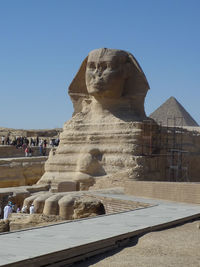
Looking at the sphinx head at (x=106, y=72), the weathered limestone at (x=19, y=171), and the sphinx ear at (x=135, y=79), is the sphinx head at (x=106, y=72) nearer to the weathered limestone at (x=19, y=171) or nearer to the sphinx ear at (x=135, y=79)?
the sphinx ear at (x=135, y=79)

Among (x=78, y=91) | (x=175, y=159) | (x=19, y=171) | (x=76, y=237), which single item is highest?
(x=78, y=91)

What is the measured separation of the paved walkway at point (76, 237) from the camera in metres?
5.82

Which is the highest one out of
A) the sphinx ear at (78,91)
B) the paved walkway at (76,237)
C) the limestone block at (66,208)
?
the sphinx ear at (78,91)

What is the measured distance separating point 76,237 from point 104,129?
34.5 feet

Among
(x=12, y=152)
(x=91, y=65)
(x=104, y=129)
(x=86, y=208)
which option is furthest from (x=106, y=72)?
(x=12, y=152)

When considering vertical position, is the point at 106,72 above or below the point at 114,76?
above

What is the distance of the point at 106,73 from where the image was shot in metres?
17.4

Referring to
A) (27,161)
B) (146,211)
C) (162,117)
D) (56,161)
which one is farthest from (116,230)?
(162,117)

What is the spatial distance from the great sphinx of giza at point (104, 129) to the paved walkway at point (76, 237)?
6.84 metres

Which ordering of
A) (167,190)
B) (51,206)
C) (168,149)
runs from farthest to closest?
(168,149) → (51,206) → (167,190)

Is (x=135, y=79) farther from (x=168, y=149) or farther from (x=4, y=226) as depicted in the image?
(x=4, y=226)

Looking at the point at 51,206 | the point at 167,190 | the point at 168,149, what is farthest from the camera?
the point at 168,149

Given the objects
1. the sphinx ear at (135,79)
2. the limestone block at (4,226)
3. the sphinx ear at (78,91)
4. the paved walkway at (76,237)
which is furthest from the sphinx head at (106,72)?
the limestone block at (4,226)

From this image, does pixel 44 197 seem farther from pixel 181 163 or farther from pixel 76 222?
pixel 181 163
